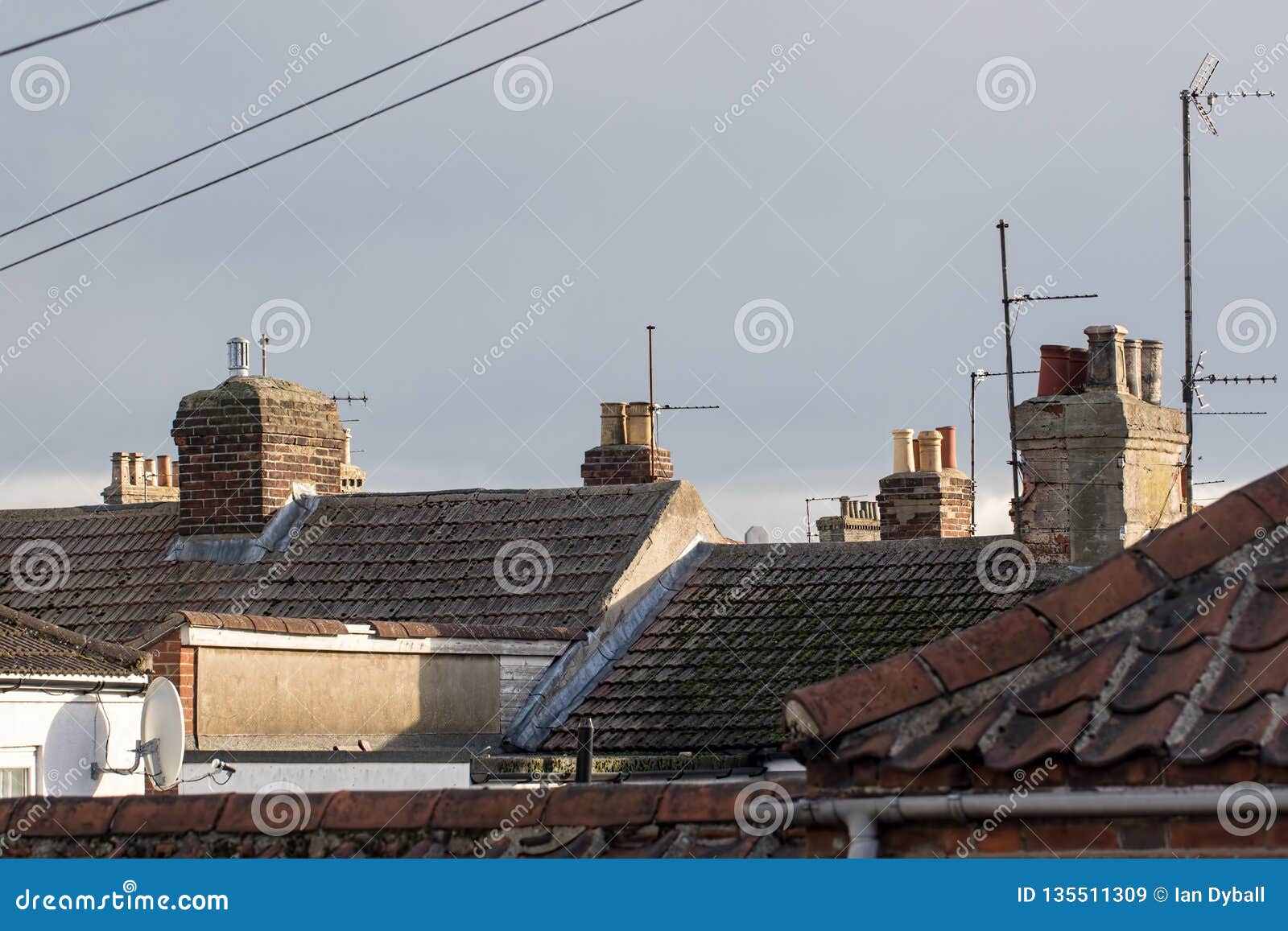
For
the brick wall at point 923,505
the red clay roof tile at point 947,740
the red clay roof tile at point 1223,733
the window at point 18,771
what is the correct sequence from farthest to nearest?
the brick wall at point 923,505 → the window at point 18,771 → the red clay roof tile at point 947,740 → the red clay roof tile at point 1223,733

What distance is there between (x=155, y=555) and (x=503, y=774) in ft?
22.4

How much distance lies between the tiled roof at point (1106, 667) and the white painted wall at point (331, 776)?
875cm

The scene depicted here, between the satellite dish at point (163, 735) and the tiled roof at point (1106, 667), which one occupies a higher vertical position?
the satellite dish at point (163, 735)

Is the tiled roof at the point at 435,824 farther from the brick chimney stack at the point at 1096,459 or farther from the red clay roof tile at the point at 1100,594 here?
the brick chimney stack at the point at 1096,459

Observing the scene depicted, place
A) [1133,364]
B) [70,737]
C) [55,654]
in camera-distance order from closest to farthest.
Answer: [70,737] → [55,654] → [1133,364]

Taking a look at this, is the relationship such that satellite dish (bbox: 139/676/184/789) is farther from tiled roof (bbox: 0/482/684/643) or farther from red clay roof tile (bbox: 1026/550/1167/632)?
red clay roof tile (bbox: 1026/550/1167/632)

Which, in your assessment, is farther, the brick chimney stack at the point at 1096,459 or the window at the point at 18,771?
the brick chimney stack at the point at 1096,459

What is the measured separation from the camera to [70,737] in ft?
48.3

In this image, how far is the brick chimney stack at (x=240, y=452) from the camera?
2183 centimetres

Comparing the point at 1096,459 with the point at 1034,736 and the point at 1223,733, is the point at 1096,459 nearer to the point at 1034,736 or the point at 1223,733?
the point at 1034,736

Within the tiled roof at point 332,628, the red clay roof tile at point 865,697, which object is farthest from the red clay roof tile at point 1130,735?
the tiled roof at point 332,628

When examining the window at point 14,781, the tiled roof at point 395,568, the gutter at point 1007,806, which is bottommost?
the gutter at point 1007,806

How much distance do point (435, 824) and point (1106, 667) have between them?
2761mm

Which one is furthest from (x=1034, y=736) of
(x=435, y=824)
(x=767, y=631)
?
(x=767, y=631)
